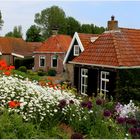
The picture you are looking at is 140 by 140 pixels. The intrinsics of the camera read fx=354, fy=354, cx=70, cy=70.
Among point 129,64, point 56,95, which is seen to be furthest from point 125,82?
point 56,95

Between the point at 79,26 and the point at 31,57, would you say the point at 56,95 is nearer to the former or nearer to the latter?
the point at 31,57

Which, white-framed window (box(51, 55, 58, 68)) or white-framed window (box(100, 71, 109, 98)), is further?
white-framed window (box(51, 55, 58, 68))

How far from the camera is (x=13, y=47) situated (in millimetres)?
48781

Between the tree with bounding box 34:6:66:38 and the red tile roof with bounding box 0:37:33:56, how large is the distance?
28398 millimetres

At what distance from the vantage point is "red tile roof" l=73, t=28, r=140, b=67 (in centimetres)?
1936

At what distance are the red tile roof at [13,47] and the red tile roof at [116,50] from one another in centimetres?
2596

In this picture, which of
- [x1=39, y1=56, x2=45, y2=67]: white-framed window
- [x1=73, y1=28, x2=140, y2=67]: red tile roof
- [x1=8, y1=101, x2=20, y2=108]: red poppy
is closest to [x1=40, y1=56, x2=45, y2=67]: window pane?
[x1=39, y1=56, x2=45, y2=67]: white-framed window

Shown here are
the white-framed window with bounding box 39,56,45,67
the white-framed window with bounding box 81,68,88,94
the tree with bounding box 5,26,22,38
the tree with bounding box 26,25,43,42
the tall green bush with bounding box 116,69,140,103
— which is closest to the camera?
the tall green bush with bounding box 116,69,140,103

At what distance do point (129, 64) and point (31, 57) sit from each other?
3450cm

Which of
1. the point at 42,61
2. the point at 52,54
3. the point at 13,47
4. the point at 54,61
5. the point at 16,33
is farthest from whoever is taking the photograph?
the point at 16,33

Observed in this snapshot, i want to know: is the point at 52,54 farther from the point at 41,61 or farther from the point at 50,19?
the point at 50,19

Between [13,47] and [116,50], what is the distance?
30.8 m

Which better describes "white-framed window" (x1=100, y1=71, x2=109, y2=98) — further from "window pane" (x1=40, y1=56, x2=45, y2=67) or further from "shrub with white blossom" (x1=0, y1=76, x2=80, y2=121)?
"window pane" (x1=40, y1=56, x2=45, y2=67)

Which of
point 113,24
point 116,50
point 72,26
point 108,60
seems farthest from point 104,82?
point 72,26
